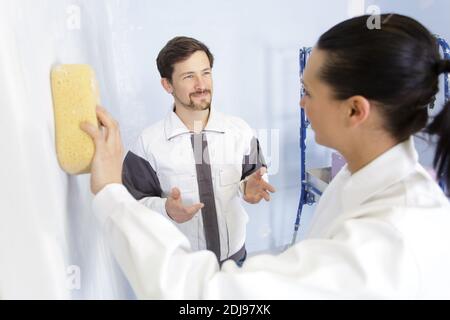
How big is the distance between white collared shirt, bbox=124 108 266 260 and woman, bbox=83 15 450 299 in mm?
459

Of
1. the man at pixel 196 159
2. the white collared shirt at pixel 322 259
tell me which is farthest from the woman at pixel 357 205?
the man at pixel 196 159

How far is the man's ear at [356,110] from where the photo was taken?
1.81 ft

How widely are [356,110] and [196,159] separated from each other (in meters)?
0.57

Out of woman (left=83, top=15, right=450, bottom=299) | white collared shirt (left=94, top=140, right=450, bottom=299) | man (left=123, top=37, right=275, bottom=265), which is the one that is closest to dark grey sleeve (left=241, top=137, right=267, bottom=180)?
man (left=123, top=37, right=275, bottom=265)

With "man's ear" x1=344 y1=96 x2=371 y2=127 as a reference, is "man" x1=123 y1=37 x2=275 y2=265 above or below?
below

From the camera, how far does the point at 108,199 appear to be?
51cm

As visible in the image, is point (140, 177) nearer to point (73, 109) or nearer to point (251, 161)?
point (251, 161)

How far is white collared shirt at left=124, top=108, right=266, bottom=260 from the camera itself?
1.04m

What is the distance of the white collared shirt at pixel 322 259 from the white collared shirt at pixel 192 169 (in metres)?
0.52

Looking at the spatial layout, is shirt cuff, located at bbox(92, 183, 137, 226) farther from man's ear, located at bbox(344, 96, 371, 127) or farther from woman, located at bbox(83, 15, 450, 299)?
man's ear, located at bbox(344, 96, 371, 127)

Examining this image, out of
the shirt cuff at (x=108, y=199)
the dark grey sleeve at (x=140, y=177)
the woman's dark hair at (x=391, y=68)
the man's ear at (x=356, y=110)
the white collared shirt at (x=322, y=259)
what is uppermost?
the woman's dark hair at (x=391, y=68)

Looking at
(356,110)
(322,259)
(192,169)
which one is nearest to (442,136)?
(356,110)

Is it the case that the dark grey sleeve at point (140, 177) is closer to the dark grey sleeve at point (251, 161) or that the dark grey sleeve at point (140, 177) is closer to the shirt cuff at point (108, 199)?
the dark grey sleeve at point (251, 161)

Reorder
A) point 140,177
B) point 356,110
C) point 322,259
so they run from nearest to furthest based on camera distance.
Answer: point 322,259 → point 356,110 → point 140,177
